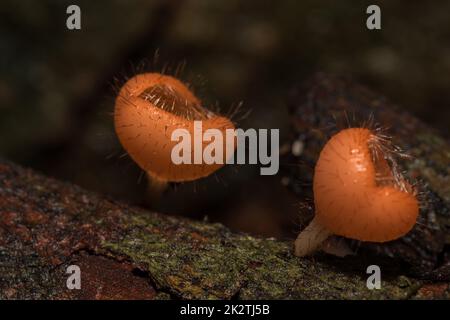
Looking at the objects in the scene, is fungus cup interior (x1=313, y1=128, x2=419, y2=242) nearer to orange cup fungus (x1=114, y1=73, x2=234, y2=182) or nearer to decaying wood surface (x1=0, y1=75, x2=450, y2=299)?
decaying wood surface (x1=0, y1=75, x2=450, y2=299)

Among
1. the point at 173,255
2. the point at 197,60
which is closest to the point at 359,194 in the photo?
the point at 173,255

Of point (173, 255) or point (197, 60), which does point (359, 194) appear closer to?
point (173, 255)

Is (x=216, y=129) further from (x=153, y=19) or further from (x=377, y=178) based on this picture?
(x=153, y=19)

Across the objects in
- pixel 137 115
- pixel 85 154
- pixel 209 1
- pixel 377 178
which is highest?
pixel 209 1

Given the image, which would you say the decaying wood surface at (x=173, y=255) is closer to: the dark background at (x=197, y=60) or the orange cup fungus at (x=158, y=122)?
the orange cup fungus at (x=158, y=122)

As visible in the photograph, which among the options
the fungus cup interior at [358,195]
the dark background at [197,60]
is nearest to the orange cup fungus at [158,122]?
the fungus cup interior at [358,195]

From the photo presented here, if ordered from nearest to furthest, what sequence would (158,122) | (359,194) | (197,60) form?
(359,194) < (158,122) < (197,60)

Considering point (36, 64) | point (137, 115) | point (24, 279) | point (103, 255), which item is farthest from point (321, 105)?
point (36, 64)
